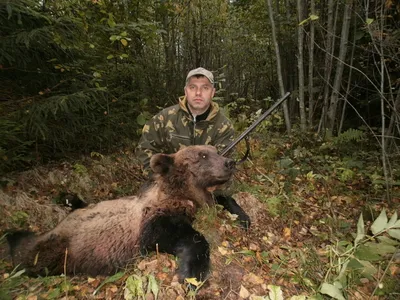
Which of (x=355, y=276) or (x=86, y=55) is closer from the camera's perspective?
(x=355, y=276)

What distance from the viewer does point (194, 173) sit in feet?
10.5

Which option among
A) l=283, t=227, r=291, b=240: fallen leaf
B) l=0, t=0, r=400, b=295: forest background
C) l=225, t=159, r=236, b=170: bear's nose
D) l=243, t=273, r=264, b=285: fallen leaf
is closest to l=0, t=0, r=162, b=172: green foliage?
l=0, t=0, r=400, b=295: forest background

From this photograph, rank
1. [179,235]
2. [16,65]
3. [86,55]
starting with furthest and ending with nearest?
[86,55]
[16,65]
[179,235]

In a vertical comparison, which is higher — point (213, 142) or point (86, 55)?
point (86, 55)

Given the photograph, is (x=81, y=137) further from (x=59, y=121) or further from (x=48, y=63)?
(x=48, y=63)

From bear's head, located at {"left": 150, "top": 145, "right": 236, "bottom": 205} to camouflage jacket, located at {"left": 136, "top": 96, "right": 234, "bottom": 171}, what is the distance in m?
0.92

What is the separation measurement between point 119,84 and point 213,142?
2.84 meters

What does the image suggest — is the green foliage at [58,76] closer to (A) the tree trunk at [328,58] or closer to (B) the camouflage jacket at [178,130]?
(B) the camouflage jacket at [178,130]

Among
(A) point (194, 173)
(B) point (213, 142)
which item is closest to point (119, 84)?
(B) point (213, 142)

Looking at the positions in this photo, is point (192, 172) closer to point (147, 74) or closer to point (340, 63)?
point (147, 74)

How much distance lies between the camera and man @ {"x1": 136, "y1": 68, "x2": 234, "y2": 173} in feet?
13.4


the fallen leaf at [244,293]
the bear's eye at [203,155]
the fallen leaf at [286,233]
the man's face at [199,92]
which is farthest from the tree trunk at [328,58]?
the fallen leaf at [244,293]

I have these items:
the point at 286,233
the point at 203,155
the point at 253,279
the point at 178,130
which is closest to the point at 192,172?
the point at 203,155

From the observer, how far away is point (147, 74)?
6.65m
